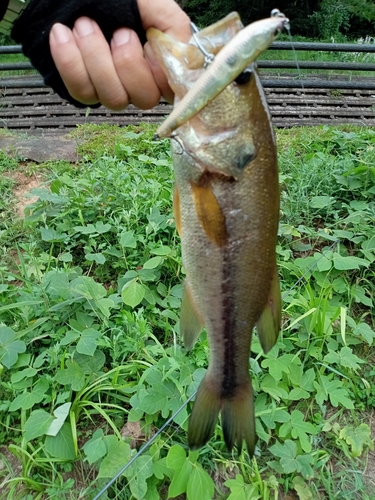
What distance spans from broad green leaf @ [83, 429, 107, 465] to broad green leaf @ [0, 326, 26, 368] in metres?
0.57

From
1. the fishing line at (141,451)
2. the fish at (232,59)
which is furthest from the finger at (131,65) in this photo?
the fishing line at (141,451)

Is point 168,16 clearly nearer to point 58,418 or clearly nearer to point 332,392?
point 58,418

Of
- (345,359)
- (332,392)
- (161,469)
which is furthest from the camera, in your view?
(345,359)

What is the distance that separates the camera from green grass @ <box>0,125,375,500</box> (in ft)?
6.68

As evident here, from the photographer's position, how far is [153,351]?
92.7 inches

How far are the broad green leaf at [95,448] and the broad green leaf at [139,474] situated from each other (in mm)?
139

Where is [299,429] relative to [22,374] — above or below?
below

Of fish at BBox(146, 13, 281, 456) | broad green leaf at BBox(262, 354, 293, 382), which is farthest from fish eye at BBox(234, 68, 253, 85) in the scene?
broad green leaf at BBox(262, 354, 293, 382)

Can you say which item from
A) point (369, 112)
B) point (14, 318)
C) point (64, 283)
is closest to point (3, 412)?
point (14, 318)

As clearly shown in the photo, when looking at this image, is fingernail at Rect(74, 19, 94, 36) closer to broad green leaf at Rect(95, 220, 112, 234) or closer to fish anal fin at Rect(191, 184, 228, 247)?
fish anal fin at Rect(191, 184, 228, 247)

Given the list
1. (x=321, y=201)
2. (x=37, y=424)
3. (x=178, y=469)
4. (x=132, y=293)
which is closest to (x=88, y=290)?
(x=132, y=293)

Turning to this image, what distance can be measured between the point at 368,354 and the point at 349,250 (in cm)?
80

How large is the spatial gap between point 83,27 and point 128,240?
65.2 inches

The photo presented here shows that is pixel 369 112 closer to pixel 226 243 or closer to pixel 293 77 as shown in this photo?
pixel 293 77
